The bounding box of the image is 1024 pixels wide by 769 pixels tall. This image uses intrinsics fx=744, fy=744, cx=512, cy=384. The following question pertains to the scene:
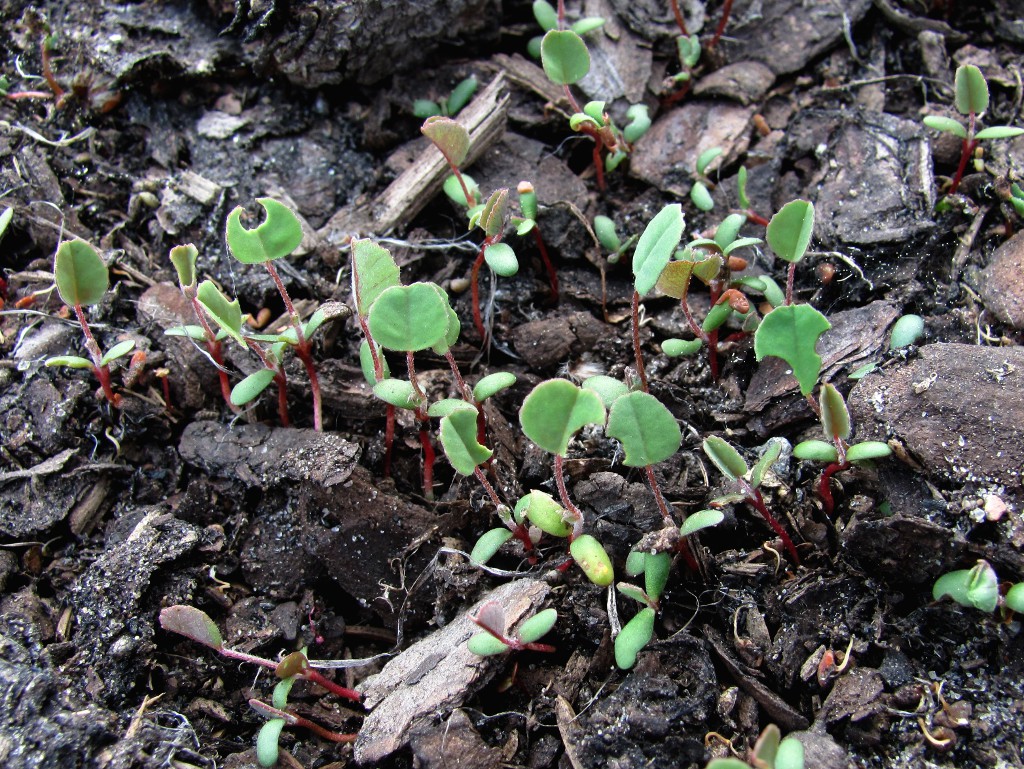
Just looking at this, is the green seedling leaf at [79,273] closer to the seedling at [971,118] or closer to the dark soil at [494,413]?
the dark soil at [494,413]

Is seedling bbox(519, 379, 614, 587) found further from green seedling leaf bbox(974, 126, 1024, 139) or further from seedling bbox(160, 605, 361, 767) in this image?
green seedling leaf bbox(974, 126, 1024, 139)

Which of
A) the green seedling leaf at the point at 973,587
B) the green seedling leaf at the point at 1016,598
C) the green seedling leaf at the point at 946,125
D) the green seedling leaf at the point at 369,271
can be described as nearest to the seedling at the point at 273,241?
the green seedling leaf at the point at 369,271

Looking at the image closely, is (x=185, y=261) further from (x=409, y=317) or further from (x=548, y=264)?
(x=548, y=264)

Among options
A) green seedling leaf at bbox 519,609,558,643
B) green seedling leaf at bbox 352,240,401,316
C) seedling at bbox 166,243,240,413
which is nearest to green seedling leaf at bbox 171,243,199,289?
seedling at bbox 166,243,240,413

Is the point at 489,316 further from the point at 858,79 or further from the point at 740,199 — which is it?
the point at 858,79

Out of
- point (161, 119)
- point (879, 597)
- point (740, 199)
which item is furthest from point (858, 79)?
point (161, 119)
